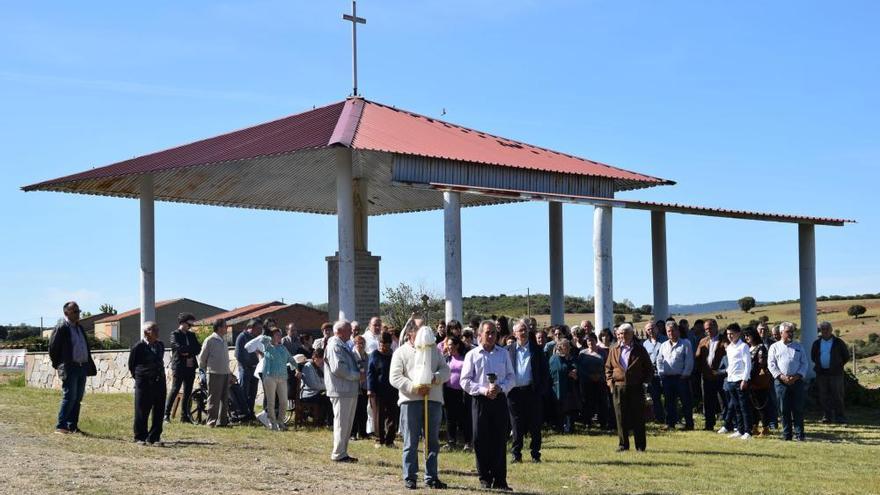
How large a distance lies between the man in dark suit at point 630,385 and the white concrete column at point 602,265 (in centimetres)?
550

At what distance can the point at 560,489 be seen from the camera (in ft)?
37.7

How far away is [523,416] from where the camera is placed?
1391cm

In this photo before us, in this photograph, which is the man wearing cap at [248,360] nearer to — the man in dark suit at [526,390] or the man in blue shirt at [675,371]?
the man in dark suit at [526,390]

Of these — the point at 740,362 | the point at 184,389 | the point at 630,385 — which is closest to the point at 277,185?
the point at 184,389

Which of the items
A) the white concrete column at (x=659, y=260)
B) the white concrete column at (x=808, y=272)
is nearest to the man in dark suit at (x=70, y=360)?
the white concrete column at (x=659, y=260)

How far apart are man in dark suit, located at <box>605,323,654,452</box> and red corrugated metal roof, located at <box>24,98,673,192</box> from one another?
7228 mm

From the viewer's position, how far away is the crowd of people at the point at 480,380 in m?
11.6

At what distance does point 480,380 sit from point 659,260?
13879 millimetres

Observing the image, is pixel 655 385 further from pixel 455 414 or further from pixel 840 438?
pixel 455 414

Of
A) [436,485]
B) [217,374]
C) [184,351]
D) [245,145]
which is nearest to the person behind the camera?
[436,485]

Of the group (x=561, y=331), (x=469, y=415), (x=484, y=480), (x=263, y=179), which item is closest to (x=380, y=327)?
(x=469, y=415)

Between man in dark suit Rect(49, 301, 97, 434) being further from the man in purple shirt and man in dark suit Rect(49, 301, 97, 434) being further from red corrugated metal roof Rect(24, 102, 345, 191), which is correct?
red corrugated metal roof Rect(24, 102, 345, 191)

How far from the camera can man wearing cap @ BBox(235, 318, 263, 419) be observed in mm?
17859

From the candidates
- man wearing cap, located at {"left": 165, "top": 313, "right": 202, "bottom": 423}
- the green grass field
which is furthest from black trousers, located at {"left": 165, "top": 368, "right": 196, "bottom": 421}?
the green grass field
